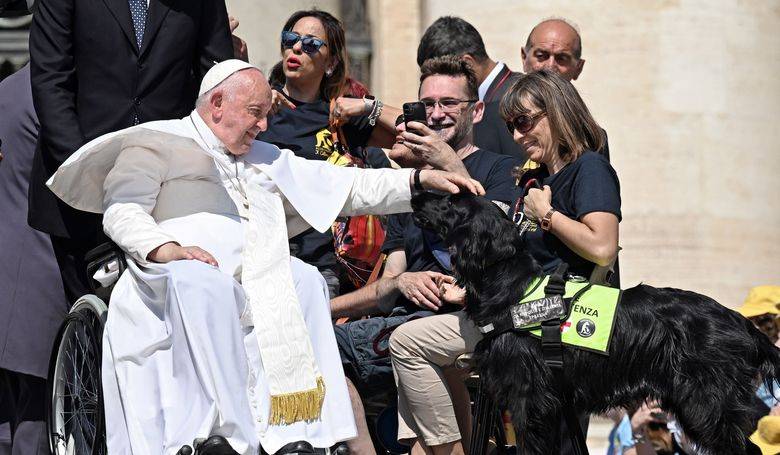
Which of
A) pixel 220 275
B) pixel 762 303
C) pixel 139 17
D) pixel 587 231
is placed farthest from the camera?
pixel 762 303

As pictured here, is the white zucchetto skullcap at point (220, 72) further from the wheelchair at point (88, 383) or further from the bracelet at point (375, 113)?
the bracelet at point (375, 113)

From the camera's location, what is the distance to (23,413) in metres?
7.58

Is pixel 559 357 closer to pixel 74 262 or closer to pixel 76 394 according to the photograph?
pixel 76 394

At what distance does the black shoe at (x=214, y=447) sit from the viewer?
6418 mm

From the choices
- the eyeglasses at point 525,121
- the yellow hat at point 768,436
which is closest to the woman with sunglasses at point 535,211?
the eyeglasses at point 525,121

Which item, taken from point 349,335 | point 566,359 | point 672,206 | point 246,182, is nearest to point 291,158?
point 246,182

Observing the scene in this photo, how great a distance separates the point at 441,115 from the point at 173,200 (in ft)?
4.32

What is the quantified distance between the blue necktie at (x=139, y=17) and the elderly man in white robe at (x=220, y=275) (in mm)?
635

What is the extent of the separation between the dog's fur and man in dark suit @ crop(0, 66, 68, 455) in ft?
6.74

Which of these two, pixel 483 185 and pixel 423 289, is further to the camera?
pixel 483 185

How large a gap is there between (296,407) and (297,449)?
0.21 m

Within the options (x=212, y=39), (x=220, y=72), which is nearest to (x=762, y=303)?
(x=212, y=39)

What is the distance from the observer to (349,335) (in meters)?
7.60

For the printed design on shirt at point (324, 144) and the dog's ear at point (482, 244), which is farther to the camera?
the printed design on shirt at point (324, 144)
